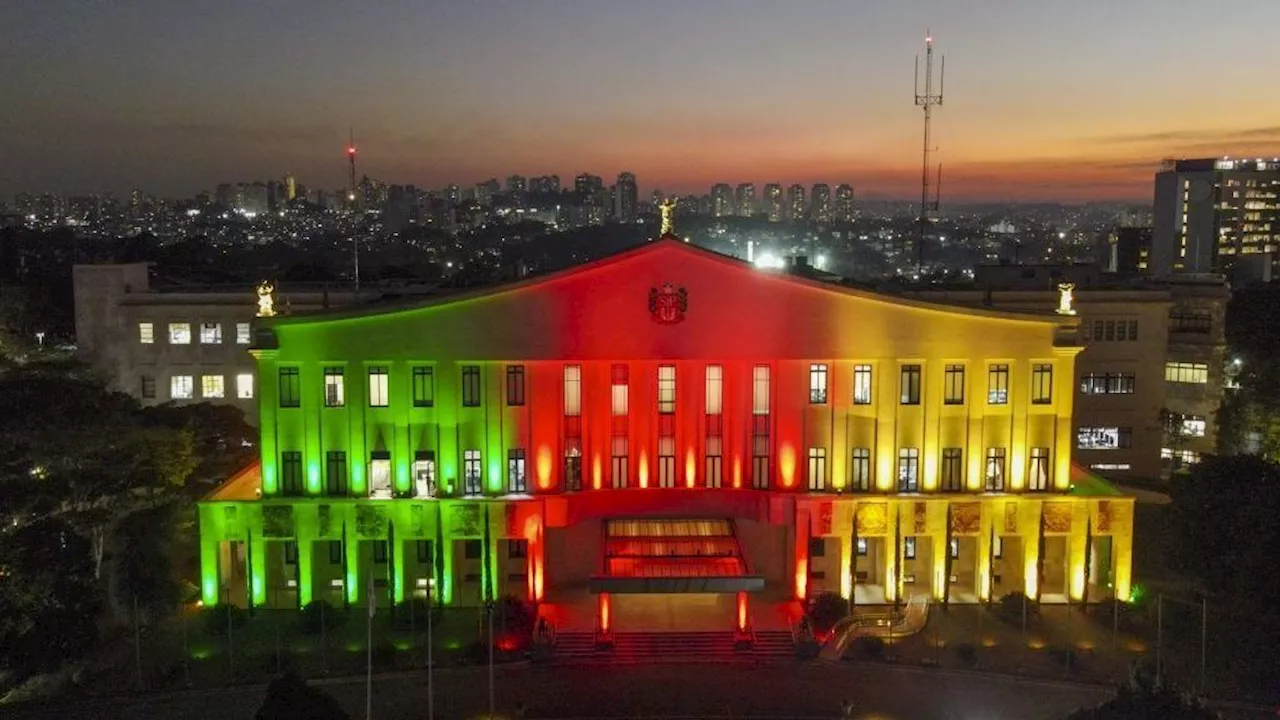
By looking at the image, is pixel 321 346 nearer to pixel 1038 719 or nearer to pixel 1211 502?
pixel 1038 719

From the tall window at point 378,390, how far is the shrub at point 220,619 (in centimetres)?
882

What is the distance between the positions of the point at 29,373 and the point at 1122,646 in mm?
42555

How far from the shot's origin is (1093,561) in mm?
41281

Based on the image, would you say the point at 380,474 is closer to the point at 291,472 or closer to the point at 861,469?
the point at 291,472

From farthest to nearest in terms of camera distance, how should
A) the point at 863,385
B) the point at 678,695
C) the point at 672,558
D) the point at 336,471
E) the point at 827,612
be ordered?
the point at 863,385 → the point at 336,471 → the point at 672,558 → the point at 827,612 → the point at 678,695

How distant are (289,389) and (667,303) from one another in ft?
48.1

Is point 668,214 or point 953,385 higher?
point 668,214

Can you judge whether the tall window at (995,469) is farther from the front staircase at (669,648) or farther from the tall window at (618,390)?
the tall window at (618,390)

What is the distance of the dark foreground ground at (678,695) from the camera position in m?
31.4

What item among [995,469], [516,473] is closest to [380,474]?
[516,473]

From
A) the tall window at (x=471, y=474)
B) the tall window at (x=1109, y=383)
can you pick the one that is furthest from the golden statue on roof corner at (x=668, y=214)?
the tall window at (x=1109, y=383)

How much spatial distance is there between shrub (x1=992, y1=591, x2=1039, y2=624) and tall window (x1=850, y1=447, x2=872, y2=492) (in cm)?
648

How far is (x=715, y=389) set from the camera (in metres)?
39.9

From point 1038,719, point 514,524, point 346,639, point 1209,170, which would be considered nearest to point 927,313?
point 1038,719
